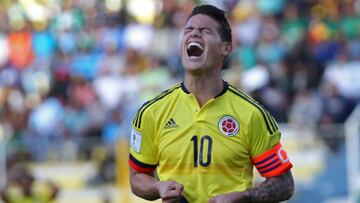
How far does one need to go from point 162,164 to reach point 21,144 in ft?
30.9

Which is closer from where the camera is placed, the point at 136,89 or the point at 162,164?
the point at 162,164

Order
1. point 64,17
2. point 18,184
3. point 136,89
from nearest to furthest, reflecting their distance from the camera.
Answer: point 18,184 → point 136,89 → point 64,17

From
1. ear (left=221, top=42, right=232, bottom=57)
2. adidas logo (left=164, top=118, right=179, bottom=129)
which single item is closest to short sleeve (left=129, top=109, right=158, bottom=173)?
adidas logo (left=164, top=118, right=179, bottom=129)

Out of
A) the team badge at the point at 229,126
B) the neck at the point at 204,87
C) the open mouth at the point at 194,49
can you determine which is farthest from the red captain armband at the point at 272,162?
Answer: the open mouth at the point at 194,49

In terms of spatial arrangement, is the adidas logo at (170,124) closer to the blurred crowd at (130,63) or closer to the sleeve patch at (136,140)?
the sleeve patch at (136,140)

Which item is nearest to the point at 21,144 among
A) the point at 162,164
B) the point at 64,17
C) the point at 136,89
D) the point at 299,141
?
the point at 136,89

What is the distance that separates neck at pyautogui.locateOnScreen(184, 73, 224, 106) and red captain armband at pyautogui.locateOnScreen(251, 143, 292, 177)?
478 millimetres

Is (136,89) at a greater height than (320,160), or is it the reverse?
(136,89)

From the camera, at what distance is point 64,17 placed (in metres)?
21.3

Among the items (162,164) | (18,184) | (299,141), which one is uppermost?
(299,141)

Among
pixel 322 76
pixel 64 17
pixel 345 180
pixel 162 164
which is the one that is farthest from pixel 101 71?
pixel 162 164

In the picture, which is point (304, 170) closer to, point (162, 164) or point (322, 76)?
point (322, 76)

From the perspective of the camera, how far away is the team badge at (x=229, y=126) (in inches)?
266

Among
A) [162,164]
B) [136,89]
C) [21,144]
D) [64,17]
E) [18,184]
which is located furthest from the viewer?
[64,17]
